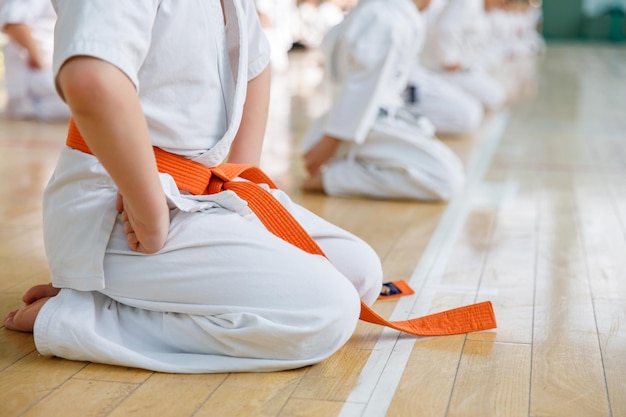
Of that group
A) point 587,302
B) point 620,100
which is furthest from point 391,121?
point 620,100

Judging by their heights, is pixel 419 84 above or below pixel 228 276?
below

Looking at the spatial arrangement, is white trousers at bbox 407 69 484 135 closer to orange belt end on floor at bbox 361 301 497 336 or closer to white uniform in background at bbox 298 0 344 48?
orange belt end on floor at bbox 361 301 497 336

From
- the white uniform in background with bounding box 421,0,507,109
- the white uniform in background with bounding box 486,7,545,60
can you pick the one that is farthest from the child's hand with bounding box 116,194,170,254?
the white uniform in background with bounding box 486,7,545,60

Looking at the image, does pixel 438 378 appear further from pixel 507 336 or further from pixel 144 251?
pixel 144 251

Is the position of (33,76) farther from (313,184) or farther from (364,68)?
(364,68)

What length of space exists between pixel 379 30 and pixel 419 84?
1.51m

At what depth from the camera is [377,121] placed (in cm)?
279

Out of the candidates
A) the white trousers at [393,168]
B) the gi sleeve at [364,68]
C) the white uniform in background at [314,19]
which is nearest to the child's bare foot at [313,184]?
the white trousers at [393,168]

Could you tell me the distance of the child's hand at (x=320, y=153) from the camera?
2.76 m

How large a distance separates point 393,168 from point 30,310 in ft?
4.92

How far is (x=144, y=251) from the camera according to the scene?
1313 mm

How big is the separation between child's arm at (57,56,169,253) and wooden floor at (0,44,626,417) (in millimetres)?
281

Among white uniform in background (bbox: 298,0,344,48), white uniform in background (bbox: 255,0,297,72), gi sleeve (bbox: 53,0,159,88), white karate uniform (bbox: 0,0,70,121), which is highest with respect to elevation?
gi sleeve (bbox: 53,0,159,88)

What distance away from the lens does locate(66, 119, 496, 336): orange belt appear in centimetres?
135
